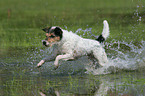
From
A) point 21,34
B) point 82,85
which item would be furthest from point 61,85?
point 21,34

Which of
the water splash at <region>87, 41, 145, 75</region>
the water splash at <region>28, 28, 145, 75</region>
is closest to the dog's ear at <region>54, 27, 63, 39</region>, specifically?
the water splash at <region>28, 28, 145, 75</region>

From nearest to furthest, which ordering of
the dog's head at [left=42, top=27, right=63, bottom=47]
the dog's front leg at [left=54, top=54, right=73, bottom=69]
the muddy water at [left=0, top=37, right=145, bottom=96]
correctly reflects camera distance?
the muddy water at [left=0, top=37, right=145, bottom=96] → the dog's head at [left=42, top=27, right=63, bottom=47] → the dog's front leg at [left=54, top=54, right=73, bottom=69]

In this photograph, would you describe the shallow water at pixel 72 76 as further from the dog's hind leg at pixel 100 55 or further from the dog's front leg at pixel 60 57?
the dog's front leg at pixel 60 57

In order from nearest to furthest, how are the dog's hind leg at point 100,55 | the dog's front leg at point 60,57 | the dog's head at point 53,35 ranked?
the dog's head at point 53,35 → the dog's front leg at point 60,57 → the dog's hind leg at point 100,55

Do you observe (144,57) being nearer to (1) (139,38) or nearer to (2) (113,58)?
(2) (113,58)

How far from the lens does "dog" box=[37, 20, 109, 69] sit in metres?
8.29

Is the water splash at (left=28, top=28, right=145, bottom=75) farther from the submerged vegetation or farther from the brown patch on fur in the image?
the brown patch on fur

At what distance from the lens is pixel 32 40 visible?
13.7m

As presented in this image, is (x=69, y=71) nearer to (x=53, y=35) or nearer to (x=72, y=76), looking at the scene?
(x=72, y=76)

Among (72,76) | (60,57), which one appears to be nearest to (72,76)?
(72,76)

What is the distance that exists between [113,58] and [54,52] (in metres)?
2.28

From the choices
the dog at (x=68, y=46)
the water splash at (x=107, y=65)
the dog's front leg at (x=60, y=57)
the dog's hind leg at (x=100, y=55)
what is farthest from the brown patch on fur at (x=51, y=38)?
the dog's hind leg at (x=100, y=55)

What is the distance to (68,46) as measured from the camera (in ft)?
28.1

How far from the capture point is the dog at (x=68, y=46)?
8.29m
